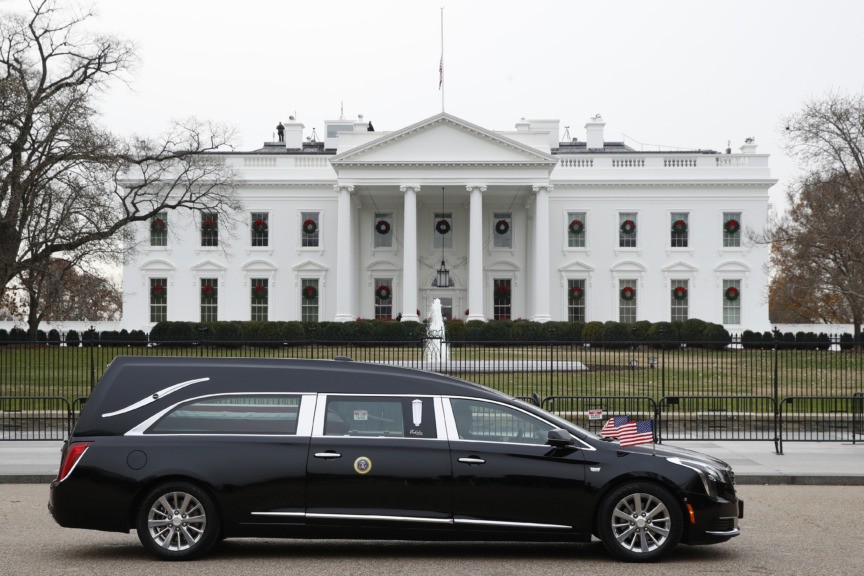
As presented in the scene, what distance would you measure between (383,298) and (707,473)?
52659 mm

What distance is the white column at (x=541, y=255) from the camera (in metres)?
56.3

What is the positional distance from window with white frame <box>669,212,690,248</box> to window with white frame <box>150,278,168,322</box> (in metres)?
29.9

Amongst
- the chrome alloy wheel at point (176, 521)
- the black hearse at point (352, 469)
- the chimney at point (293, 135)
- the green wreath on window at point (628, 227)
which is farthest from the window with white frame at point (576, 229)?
the chrome alloy wheel at point (176, 521)

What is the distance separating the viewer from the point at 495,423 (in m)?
8.98

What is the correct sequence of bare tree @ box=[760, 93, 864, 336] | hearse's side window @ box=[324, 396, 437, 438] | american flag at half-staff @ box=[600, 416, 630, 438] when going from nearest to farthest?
1. hearse's side window @ box=[324, 396, 437, 438]
2. american flag at half-staff @ box=[600, 416, 630, 438]
3. bare tree @ box=[760, 93, 864, 336]

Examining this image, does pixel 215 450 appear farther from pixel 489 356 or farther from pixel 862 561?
pixel 489 356

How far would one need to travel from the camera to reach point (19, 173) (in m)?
31.8

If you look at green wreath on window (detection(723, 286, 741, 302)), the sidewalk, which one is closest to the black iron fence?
the sidewalk

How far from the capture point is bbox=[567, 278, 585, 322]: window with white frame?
61469 millimetres

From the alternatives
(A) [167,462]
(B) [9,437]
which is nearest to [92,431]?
(A) [167,462]

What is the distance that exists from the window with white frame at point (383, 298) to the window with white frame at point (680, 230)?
1679 cm

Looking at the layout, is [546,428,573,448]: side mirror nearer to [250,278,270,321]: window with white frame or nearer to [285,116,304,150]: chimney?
[250,278,270,321]: window with white frame

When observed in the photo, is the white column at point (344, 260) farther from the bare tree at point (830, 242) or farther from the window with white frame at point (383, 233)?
the bare tree at point (830, 242)

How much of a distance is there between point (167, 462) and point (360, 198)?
5262cm
